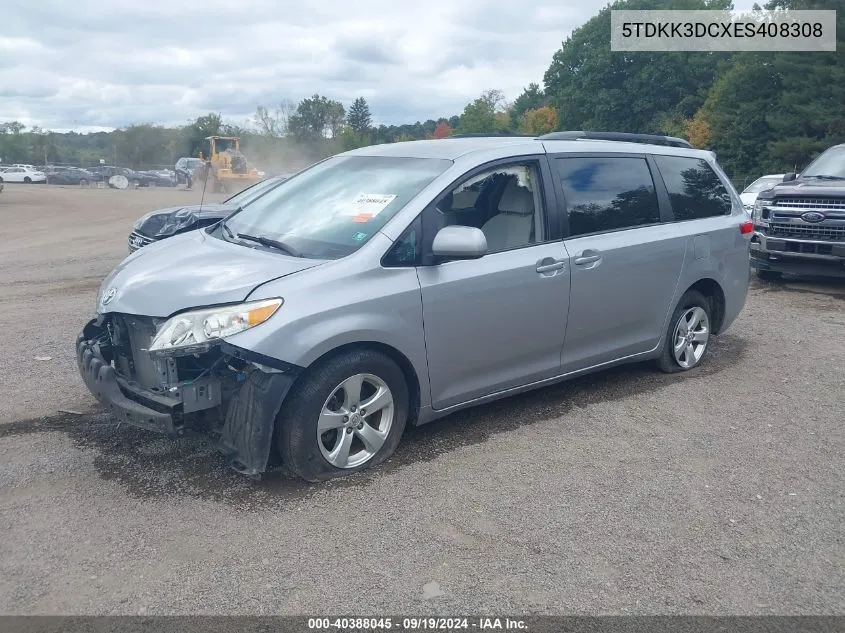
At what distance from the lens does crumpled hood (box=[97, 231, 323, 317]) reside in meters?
4.09

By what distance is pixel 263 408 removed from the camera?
3904 millimetres

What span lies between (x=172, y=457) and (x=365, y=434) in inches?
46.5

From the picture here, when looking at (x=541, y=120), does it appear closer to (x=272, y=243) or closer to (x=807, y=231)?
(x=807, y=231)

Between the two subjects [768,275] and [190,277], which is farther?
[768,275]

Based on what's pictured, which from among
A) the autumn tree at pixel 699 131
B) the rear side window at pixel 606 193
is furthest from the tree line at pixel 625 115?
the rear side window at pixel 606 193

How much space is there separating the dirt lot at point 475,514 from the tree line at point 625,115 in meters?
17.4

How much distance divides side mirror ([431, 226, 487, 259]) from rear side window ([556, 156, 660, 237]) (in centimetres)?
114

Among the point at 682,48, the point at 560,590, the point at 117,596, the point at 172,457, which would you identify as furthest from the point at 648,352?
the point at 682,48

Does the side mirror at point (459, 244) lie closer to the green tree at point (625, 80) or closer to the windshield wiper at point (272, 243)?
the windshield wiper at point (272, 243)

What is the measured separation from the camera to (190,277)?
428cm

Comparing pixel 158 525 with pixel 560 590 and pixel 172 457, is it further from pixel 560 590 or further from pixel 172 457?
pixel 560 590

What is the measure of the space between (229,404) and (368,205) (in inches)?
58.7

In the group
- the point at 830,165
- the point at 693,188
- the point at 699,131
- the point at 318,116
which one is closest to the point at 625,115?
the point at 699,131

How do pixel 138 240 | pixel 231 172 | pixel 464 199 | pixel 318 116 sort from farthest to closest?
pixel 318 116
pixel 231 172
pixel 138 240
pixel 464 199
